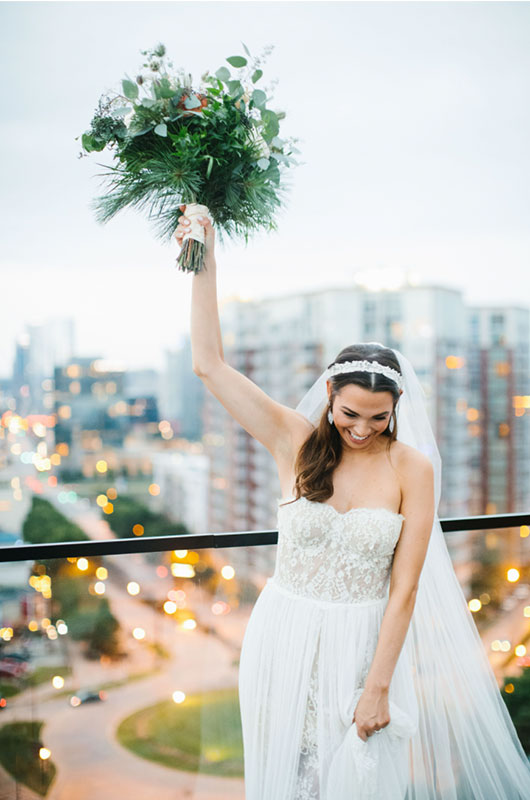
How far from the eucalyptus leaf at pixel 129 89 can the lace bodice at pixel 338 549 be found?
1.09 m

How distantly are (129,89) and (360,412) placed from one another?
3.22ft

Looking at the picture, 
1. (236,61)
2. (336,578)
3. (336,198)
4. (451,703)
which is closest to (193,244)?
(236,61)

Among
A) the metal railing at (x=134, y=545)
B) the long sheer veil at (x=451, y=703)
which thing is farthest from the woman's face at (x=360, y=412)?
the metal railing at (x=134, y=545)

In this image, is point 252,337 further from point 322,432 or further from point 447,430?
point 322,432

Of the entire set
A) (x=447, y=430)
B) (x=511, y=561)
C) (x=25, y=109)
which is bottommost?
(x=447, y=430)

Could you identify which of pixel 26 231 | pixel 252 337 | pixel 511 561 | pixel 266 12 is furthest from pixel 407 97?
pixel 511 561

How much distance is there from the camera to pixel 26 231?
38594mm

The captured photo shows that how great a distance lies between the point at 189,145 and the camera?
62.1 inches

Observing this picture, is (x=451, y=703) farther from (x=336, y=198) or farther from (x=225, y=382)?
(x=336, y=198)

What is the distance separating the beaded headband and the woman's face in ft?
0.13

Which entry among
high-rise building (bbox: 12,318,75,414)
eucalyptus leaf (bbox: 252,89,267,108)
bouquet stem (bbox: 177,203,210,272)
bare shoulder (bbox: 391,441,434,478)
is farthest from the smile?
high-rise building (bbox: 12,318,75,414)

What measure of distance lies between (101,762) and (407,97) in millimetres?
41410

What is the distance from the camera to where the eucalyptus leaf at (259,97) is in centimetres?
163

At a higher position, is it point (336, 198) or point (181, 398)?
point (336, 198)
